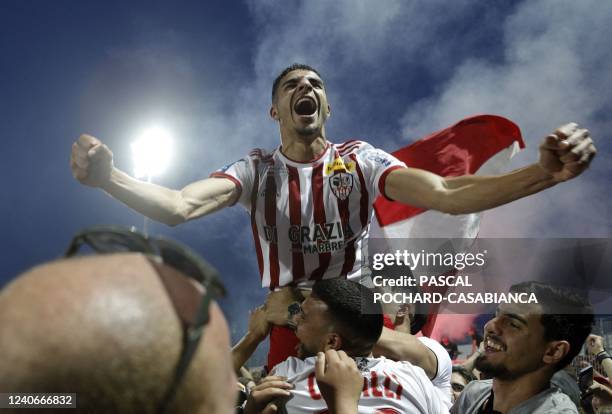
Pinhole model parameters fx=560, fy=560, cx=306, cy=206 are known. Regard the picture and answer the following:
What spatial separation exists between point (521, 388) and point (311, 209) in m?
1.77

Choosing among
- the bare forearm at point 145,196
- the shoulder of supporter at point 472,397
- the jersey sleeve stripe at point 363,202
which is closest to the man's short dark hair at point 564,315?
the shoulder of supporter at point 472,397

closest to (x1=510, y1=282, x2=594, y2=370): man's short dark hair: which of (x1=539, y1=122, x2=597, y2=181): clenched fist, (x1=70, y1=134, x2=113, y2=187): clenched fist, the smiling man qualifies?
the smiling man

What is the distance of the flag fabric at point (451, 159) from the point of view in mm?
7469

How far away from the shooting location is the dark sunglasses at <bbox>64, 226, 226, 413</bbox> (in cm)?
86

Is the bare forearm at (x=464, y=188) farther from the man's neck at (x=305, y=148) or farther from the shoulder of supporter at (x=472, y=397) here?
the shoulder of supporter at (x=472, y=397)

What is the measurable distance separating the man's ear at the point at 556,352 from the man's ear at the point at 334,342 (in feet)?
5.05

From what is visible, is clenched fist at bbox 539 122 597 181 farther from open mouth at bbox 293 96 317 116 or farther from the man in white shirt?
open mouth at bbox 293 96 317 116

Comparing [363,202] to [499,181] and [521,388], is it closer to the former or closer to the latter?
[499,181]

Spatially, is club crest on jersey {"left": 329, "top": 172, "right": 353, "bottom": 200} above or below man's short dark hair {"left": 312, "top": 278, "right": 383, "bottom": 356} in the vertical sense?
above

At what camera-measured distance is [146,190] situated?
10.5ft

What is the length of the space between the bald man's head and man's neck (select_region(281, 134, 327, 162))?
308 cm

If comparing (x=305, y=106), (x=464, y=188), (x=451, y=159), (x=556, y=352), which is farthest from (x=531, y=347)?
(x=451, y=159)

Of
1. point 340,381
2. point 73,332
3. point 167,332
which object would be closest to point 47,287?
point 73,332

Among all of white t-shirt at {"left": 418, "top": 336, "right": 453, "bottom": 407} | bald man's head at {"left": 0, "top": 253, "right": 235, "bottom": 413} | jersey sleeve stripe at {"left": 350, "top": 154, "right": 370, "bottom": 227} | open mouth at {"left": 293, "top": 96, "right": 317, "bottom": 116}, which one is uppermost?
open mouth at {"left": 293, "top": 96, "right": 317, "bottom": 116}
